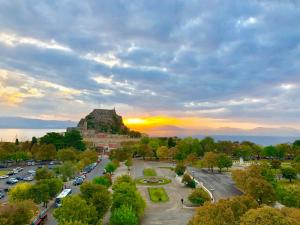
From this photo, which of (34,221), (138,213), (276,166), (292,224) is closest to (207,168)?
(276,166)

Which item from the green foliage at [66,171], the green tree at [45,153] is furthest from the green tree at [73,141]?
the green foliage at [66,171]

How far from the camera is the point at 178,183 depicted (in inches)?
2958

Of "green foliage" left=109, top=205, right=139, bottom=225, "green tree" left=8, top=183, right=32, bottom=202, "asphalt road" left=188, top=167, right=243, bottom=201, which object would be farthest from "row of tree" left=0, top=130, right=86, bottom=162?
"green foliage" left=109, top=205, right=139, bottom=225

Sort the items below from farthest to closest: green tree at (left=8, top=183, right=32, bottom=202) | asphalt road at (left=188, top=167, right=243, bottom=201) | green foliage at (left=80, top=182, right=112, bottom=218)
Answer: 1. asphalt road at (left=188, top=167, right=243, bottom=201)
2. green tree at (left=8, top=183, right=32, bottom=202)
3. green foliage at (left=80, top=182, right=112, bottom=218)

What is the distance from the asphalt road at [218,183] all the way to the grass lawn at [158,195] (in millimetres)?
9893

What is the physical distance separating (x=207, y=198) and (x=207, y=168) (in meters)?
49.0

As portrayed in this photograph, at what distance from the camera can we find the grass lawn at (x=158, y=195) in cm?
5812

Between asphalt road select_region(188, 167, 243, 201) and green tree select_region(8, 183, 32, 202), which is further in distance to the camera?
asphalt road select_region(188, 167, 243, 201)

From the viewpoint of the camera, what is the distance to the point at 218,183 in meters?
74.0

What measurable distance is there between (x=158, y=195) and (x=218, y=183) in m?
19.6

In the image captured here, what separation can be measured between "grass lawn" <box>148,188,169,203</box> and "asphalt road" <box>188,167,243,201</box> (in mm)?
9893

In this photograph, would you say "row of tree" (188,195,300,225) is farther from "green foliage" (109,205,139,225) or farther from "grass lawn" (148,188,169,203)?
"grass lawn" (148,188,169,203)

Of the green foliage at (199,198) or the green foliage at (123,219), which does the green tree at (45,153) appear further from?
the green foliage at (123,219)

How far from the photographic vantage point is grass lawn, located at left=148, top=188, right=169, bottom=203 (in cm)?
5812
